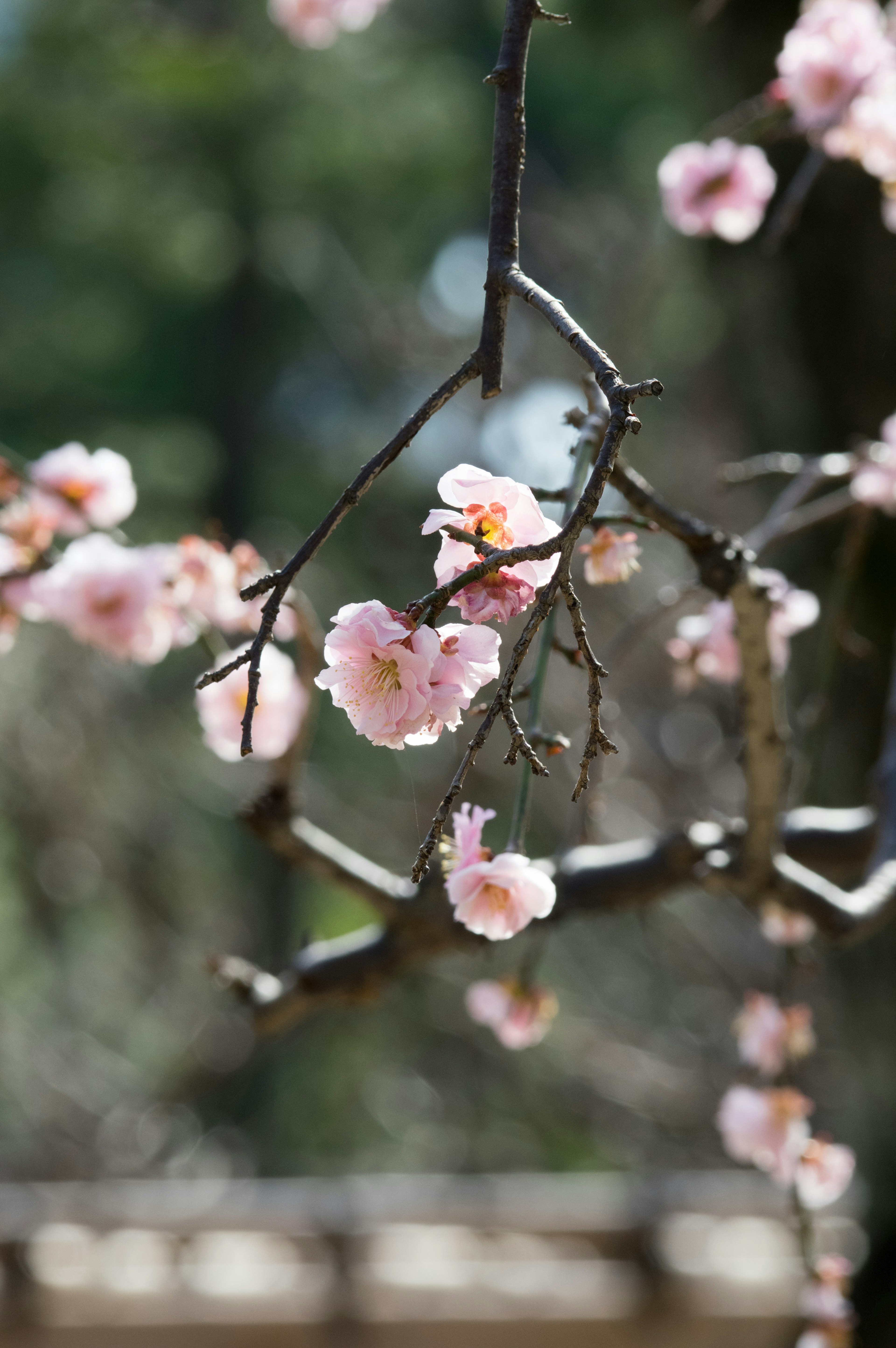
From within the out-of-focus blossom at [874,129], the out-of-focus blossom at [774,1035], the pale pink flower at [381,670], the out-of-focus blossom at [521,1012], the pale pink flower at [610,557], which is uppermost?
the out-of-focus blossom at [874,129]

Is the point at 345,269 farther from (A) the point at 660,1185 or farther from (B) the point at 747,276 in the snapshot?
(A) the point at 660,1185

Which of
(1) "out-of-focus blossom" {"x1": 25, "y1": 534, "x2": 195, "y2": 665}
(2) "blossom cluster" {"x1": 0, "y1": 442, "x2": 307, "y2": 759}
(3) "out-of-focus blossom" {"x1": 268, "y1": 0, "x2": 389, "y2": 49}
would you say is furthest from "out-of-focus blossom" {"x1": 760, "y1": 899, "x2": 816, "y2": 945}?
(3) "out-of-focus blossom" {"x1": 268, "y1": 0, "x2": 389, "y2": 49}

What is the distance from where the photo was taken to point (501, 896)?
22.8 inches

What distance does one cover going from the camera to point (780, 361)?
227 centimetres

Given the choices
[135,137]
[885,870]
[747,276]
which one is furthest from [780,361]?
[135,137]

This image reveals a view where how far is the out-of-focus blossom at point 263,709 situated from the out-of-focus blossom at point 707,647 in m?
0.34

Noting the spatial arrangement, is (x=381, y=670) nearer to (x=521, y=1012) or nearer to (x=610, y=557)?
(x=610, y=557)

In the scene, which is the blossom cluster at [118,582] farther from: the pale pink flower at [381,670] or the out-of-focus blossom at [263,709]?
the pale pink flower at [381,670]

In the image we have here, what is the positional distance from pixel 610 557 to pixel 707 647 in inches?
13.4

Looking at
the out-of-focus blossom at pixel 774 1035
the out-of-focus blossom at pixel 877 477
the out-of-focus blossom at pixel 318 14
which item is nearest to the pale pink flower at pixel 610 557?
the out-of-focus blossom at pixel 877 477

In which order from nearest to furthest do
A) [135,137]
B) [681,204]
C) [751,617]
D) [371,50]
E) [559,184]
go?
[751,617] < [681,204] < [559,184] < [135,137] < [371,50]

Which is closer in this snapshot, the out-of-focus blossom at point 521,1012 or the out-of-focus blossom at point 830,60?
the out-of-focus blossom at point 521,1012

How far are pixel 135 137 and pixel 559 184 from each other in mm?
1623

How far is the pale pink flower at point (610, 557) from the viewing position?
0.71 meters
